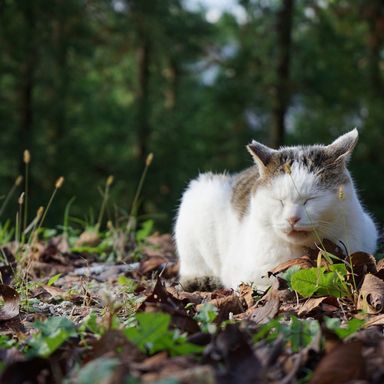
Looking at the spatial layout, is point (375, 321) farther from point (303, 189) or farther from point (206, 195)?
point (206, 195)

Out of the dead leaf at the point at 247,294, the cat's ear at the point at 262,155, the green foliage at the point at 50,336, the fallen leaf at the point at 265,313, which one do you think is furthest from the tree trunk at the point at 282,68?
the green foliage at the point at 50,336

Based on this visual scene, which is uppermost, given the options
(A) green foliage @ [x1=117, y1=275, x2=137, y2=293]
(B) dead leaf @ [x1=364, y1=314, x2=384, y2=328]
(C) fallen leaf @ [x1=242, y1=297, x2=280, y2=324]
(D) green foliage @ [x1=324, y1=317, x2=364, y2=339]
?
(D) green foliage @ [x1=324, y1=317, x2=364, y2=339]

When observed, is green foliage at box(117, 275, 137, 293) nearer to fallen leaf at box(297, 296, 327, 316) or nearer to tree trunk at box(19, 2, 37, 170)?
fallen leaf at box(297, 296, 327, 316)

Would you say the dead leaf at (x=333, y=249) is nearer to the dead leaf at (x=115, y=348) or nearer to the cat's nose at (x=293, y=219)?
the cat's nose at (x=293, y=219)

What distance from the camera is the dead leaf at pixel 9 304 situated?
283cm

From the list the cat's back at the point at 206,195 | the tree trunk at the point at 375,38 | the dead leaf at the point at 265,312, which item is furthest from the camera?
the tree trunk at the point at 375,38

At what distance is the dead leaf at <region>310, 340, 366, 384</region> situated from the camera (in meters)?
1.82

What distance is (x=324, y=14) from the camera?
15219 millimetres

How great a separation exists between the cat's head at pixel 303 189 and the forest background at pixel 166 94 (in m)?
9.52

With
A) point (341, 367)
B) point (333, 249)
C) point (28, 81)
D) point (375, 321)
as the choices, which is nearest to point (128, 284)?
point (333, 249)

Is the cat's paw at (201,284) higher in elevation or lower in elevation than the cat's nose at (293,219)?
lower

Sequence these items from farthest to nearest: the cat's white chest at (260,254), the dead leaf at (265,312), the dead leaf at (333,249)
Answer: the cat's white chest at (260,254)
the dead leaf at (333,249)
the dead leaf at (265,312)

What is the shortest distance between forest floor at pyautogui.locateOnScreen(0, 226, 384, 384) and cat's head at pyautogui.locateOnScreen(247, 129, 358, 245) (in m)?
0.17

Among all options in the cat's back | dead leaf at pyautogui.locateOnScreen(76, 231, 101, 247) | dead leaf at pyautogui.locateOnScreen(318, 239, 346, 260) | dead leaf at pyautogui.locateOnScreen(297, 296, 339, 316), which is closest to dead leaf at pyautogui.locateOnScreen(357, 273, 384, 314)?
dead leaf at pyautogui.locateOnScreen(297, 296, 339, 316)
